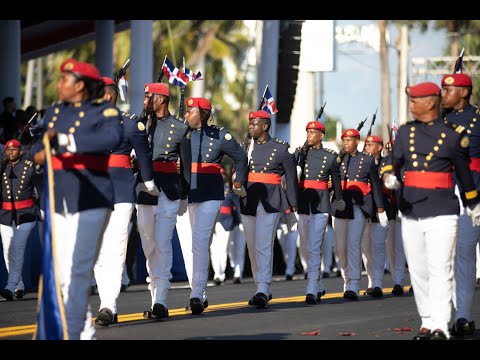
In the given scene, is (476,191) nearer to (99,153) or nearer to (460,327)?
(460,327)

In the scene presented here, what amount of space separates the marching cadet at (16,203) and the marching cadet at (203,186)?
13.1ft

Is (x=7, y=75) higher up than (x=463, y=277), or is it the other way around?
(x=7, y=75)

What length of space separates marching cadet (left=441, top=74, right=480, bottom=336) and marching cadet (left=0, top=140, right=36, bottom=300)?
7.81m

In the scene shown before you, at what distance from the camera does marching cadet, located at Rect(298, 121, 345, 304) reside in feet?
56.6

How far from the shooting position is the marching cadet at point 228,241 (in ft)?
81.0

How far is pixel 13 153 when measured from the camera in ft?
61.3

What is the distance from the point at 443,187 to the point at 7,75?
17940mm

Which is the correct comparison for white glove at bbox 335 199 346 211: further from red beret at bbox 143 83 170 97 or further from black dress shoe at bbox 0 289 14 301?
black dress shoe at bbox 0 289 14 301

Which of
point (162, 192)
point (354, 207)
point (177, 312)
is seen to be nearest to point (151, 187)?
point (162, 192)

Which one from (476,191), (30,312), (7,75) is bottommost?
(30,312)

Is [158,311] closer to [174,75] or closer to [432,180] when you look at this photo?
[432,180]

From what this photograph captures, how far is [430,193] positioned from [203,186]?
419cm

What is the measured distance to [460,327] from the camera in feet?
40.0
